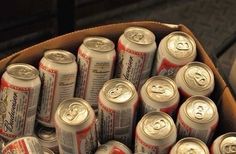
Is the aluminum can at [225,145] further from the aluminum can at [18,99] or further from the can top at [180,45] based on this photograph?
the aluminum can at [18,99]

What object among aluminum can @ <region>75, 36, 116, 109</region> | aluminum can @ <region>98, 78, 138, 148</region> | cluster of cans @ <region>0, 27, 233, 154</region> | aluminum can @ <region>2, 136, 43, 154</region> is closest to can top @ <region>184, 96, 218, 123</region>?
cluster of cans @ <region>0, 27, 233, 154</region>

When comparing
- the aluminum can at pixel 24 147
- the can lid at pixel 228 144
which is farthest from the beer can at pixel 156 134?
the aluminum can at pixel 24 147

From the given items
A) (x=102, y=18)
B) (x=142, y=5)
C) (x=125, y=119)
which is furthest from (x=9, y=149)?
(x=142, y=5)

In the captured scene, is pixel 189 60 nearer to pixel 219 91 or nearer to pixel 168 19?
pixel 219 91

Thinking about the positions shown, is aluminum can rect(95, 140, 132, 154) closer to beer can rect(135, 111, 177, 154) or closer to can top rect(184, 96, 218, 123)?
beer can rect(135, 111, 177, 154)

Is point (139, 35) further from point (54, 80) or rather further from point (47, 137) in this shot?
point (47, 137)

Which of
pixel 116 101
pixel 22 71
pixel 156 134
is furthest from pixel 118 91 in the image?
pixel 22 71
